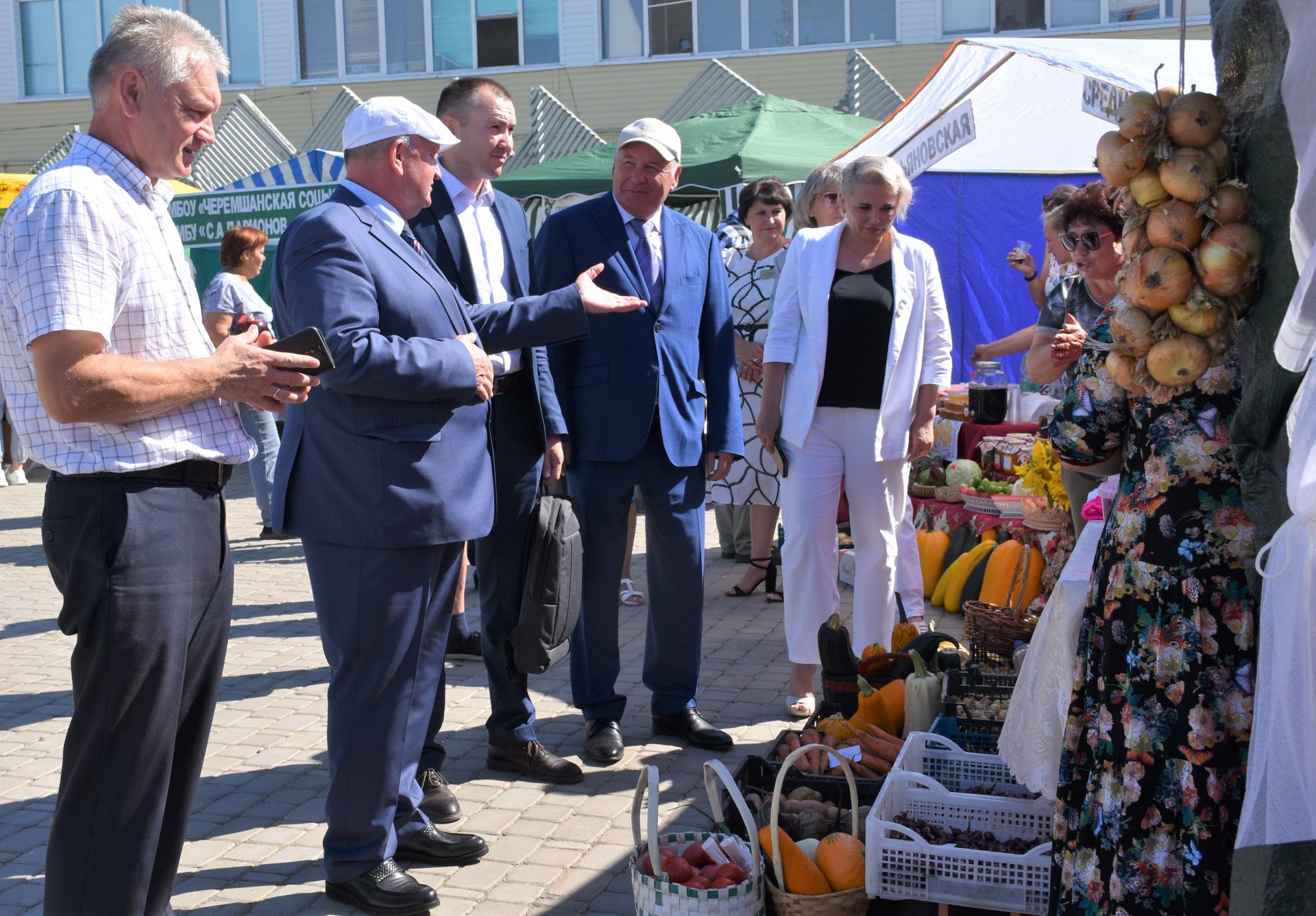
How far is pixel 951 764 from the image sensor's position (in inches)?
138

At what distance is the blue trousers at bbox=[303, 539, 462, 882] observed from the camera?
3174 mm

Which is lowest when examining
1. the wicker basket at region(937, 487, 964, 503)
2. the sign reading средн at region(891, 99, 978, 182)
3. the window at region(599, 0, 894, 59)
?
the wicker basket at region(937, 487, 964, 503)

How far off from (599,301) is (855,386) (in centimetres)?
154

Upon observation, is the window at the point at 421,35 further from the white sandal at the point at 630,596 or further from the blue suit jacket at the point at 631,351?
the blue suit jacket at the point at 631,351

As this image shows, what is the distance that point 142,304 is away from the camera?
8.35 ft

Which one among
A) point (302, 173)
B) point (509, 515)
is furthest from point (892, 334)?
point (302, 173)

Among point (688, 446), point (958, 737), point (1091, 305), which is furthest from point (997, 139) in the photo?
point (958, 737)

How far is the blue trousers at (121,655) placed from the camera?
250cm

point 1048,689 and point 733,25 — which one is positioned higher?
point 733,25

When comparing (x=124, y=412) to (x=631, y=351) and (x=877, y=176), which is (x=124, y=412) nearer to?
(x=631, y=351)

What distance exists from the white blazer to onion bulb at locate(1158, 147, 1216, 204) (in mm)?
2339

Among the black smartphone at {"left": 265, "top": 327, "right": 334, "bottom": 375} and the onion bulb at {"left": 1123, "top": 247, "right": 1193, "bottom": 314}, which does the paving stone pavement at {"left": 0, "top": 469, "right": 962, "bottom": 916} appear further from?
the onion bulb at {"left": 1123, "top": 247, "right": 1193, "bottom": 314}

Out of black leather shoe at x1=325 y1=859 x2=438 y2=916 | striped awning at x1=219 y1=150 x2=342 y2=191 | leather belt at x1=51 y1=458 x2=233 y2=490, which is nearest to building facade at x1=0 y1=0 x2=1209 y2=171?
striped awning at x1=219 y1=150 x2=342 y2=191

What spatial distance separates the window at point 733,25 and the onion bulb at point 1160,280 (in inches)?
682
